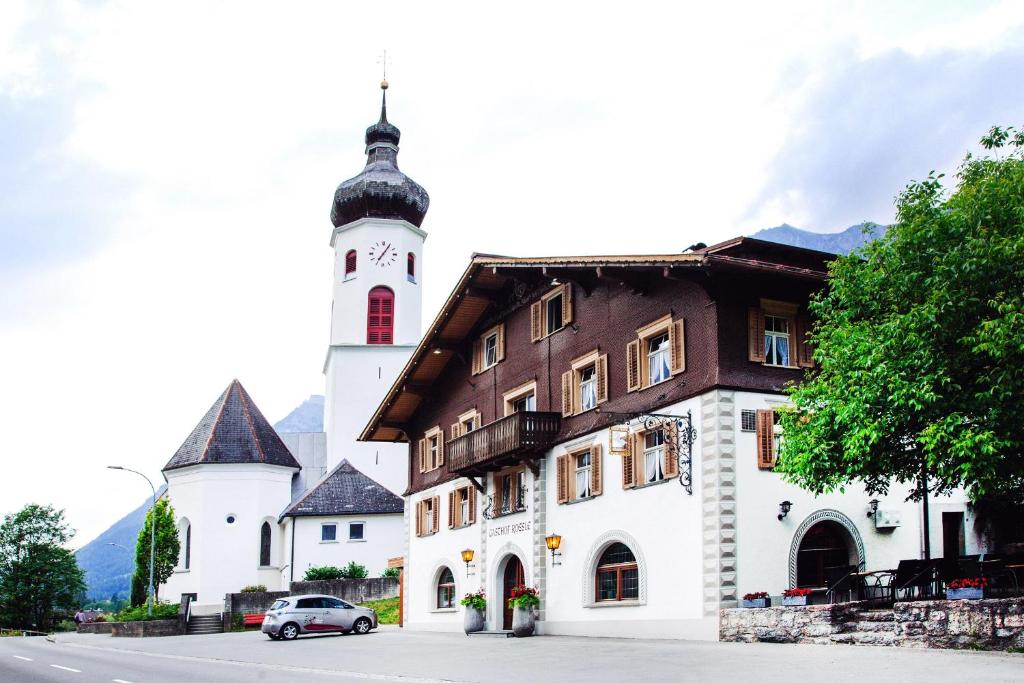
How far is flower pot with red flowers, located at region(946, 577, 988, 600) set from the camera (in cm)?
1928

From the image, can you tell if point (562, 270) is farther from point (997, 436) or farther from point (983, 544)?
point (997, 436)

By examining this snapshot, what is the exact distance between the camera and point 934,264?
18922 millimetres

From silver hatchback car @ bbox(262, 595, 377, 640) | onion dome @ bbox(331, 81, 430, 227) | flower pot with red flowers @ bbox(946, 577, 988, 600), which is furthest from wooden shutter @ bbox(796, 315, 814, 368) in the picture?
onion dome @ bbox(331, 81, 430, 227)

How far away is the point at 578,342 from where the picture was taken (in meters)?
32.0

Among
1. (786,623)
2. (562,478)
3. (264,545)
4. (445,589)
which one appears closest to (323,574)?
(264,545)

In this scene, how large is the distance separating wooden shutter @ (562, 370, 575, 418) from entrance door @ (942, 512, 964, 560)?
973cm

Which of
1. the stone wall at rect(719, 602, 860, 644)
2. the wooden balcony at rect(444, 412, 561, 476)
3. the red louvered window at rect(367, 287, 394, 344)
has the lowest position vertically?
the stone wall at rect(719, 602, 860, 644)

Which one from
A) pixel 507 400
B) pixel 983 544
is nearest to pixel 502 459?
pixel 507 400

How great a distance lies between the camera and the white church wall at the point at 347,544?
200ft

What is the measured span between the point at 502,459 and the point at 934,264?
17.5m

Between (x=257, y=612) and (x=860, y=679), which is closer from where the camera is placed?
(x=860, y=679)

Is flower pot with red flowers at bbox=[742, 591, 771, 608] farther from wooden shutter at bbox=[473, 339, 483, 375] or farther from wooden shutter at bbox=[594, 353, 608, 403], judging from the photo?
wooden shutter at bbox=[473, 339, 483, 375]

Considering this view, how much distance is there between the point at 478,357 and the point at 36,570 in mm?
59653

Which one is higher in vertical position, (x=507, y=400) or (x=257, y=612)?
(x=507, y=400)
